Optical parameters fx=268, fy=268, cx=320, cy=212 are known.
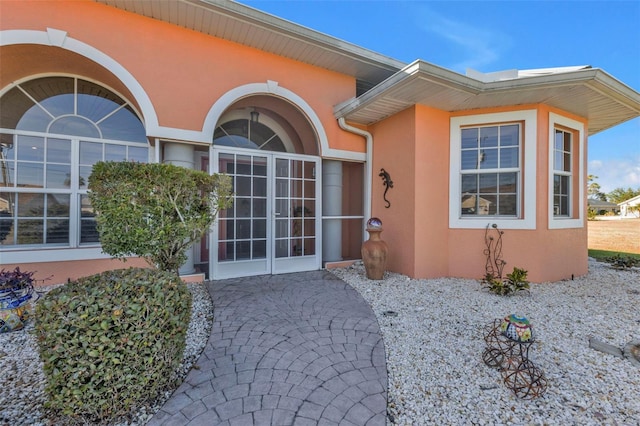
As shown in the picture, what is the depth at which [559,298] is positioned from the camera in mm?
4402

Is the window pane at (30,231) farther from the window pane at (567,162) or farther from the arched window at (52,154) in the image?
the window pane at (567,162)

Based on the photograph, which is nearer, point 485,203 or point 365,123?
point 485,203

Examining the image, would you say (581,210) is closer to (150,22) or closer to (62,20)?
(150,22)

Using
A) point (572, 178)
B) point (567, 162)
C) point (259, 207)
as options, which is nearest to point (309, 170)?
point (259, 207)

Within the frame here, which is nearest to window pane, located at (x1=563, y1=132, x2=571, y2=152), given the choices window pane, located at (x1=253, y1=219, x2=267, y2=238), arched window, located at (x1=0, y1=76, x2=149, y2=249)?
window pane, located at (x1=253, y1=219, x2=267, y2=238)

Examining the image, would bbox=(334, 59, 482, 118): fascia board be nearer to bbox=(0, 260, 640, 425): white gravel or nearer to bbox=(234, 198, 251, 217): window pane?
bbox=(234, 198, 251, 217): window pane

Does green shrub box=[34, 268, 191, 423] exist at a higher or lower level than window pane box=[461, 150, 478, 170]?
lower

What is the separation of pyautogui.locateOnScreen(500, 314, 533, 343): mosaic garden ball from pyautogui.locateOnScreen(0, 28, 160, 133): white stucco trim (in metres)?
5.44

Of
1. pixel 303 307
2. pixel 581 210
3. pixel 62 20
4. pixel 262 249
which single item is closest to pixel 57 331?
pixel 303 307

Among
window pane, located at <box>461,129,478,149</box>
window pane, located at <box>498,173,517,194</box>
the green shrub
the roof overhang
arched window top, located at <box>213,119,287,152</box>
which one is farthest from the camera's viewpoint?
arched window top, located at <box>213,119,287,152</box>

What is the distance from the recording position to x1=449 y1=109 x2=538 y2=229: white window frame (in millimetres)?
5082

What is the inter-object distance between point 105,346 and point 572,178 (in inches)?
320

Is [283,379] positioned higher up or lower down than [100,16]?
A: lower down

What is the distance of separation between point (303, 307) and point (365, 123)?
14.7 feet
